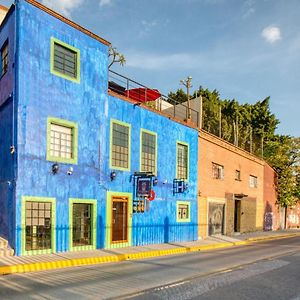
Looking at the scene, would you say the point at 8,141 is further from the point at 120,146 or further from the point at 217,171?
the point at 217,171

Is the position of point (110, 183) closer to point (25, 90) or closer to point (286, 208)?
point (25, 90)

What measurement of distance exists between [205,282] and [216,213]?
18582mm

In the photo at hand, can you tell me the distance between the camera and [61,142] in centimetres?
1666

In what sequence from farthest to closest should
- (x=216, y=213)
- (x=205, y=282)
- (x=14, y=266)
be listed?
(x=216, y=213)
(x=14, y=266)
(x=205, y=282)

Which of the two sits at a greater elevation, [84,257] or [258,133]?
[258,133]

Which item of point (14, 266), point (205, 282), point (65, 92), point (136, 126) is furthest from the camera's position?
point (136, 126)

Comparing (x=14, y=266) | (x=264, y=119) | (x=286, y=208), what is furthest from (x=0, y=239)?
(x=264, y=119)

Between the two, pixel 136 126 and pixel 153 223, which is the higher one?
pixel 136 126

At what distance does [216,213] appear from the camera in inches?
1144

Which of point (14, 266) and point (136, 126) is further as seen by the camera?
point (136, 126)

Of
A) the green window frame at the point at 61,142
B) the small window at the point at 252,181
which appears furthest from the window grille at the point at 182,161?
the small window at the point at 252,181

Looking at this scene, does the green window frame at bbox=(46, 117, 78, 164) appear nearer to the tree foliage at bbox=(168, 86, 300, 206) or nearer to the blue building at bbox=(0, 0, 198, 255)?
the blue building at bbox=(0, 0, 198, 255)

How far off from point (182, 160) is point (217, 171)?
18.2 ft

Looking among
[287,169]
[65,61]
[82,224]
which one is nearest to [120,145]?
[82,224]
